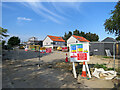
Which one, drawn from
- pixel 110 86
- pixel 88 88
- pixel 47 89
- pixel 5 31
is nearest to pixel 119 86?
pixel 110 86

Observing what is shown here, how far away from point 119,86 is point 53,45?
3983 cm

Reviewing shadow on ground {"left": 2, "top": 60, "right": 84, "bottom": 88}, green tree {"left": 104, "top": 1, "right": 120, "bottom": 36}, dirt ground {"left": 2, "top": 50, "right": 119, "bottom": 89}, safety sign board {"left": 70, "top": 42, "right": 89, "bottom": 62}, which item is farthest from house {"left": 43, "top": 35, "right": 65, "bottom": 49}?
shadow on ground {"left": 2, "top": 60, "right": 84, "bottom": 88}

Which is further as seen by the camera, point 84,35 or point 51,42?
point 84,35

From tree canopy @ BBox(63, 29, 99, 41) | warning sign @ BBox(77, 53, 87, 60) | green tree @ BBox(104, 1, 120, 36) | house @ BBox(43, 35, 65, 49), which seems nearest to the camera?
warning sign @ BBox(77, 53, 87, 60)

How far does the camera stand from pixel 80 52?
18.9 ft

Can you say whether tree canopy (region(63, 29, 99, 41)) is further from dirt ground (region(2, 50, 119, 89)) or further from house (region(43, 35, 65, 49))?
dirt ground (region(2, 50, 119, 89))

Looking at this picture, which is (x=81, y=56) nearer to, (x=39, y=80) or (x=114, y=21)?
(x=39, y=80)

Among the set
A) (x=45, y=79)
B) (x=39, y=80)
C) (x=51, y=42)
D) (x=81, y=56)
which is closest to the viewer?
(x=39, y=80)

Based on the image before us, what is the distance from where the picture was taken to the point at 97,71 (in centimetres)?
555

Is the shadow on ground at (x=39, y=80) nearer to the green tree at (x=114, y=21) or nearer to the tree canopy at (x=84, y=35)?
the green tree at (x=114, y=21)

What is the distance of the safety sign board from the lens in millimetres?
5652

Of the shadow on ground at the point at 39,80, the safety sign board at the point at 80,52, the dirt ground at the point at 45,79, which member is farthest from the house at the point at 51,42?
the shadow on ground at the point at 39,80

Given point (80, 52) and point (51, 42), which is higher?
point (51, 42)

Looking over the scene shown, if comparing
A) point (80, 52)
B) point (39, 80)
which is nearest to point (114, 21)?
point (80, 52)
